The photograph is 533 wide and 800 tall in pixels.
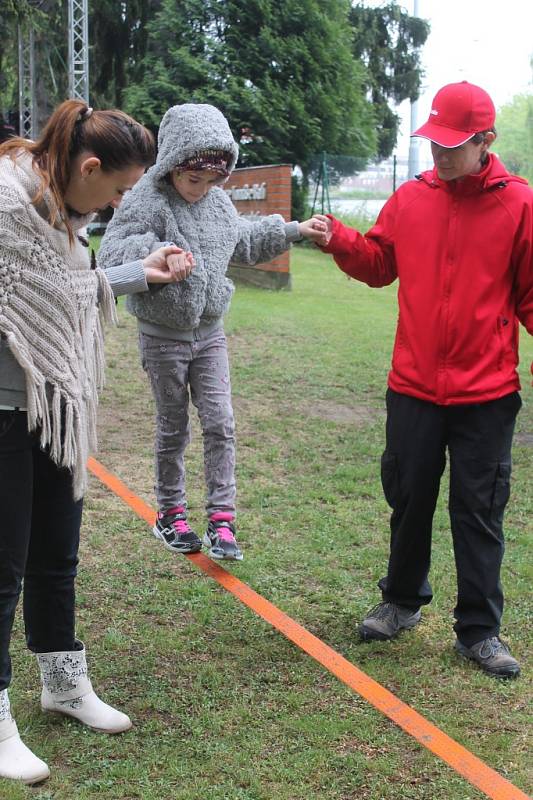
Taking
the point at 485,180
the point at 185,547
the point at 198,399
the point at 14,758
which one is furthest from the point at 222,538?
the point at 485,180

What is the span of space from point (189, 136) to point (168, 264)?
78 centimetres

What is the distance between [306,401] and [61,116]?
18.1ft

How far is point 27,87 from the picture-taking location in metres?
27.6

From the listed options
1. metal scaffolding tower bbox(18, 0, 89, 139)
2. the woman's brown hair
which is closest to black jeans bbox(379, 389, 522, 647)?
the woman's brown hair

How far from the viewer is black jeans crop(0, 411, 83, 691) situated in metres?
2.61

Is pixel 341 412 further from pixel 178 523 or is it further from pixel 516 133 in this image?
pixel 516 133

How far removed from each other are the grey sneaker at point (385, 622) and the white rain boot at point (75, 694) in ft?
3.63

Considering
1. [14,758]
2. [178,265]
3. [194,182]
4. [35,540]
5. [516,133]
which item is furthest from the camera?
[516,133]

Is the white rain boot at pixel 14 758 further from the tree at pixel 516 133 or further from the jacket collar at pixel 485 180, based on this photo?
the tree at pixel 516 133

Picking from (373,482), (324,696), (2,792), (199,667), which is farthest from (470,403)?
(373,482)

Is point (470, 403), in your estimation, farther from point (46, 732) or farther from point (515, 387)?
point (46, 732)

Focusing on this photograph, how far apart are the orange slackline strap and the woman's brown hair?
6.40 feet

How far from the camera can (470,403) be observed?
341cm

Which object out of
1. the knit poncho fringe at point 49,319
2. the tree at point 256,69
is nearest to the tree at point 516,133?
the tree at point 256,69
